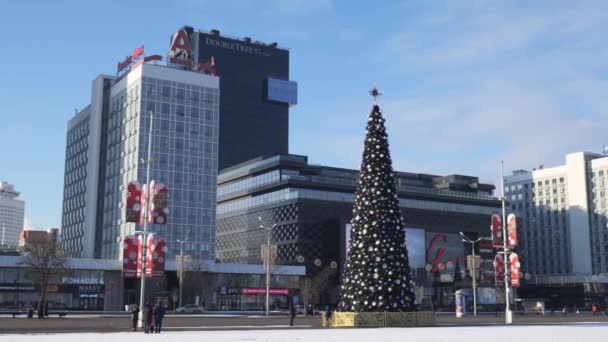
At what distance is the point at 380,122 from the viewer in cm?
4781

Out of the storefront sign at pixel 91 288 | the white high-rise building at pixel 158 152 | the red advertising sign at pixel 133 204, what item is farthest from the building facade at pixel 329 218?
the red advertising sign at pixel 133 204

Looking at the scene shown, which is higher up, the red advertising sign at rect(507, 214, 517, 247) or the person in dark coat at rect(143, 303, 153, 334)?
the red advertising sign at rect(507, 214, 517, 247)

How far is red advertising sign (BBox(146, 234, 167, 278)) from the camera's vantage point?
47.9m

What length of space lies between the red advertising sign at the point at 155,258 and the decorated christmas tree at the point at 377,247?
12.1 meters

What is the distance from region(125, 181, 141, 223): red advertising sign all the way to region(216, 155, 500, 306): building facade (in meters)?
94.1

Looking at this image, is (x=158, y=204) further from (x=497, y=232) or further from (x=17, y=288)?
(x=17, y=288)

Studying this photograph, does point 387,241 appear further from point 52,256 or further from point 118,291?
point 118,291

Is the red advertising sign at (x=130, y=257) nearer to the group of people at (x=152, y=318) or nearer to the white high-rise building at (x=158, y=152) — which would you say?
the group of people at (x=152, y=318)

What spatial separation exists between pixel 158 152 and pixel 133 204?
306 feet

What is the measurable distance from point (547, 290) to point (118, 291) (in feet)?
385

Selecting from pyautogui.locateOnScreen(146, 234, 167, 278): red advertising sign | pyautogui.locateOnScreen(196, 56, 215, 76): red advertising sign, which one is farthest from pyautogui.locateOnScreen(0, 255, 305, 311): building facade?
pyautogui.locateOnScreen(146, 234, 167, 278): red advertising sign

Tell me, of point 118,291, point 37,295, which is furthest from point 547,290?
point 37,295

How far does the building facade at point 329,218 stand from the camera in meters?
148

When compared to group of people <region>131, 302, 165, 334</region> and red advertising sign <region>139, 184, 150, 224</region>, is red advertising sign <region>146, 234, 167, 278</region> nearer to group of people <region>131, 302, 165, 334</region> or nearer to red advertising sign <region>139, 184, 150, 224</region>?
red advertising sign <region>139, 184, 150, 224</region>
